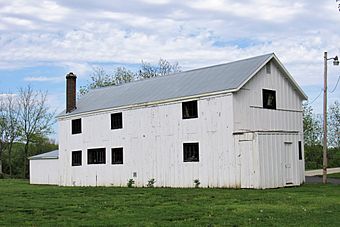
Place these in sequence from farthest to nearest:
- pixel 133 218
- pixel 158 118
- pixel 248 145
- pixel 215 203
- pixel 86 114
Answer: pixel 86 114
pixel 158 118
pixel 248 145
pixel 215 203
pixel 133 218

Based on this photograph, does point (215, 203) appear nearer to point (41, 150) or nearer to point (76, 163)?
point (76, 163)

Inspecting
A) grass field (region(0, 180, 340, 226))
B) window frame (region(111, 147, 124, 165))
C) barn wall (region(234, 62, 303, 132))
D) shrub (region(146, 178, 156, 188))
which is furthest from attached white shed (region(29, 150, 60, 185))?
grass field (region(0, 180, 340, 226))

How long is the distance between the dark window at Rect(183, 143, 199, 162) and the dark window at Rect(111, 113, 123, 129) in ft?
19.6

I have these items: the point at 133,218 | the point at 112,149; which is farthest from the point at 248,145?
the point at 133,218

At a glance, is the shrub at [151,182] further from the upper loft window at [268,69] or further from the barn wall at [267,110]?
the upper loft window at [268,69]

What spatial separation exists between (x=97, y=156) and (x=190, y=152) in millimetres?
8720

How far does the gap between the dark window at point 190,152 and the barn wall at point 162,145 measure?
0.74ft

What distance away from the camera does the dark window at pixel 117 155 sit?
34.5m

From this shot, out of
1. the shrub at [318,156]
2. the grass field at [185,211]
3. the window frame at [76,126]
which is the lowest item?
the grass field at [185,211]

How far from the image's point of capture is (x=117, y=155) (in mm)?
34781

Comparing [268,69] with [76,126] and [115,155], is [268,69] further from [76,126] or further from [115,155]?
[76,126]

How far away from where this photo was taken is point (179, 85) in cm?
3312

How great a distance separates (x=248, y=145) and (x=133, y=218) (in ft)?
43.9

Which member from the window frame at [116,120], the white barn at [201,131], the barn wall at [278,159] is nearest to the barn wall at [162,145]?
the white barn at [201,131]
